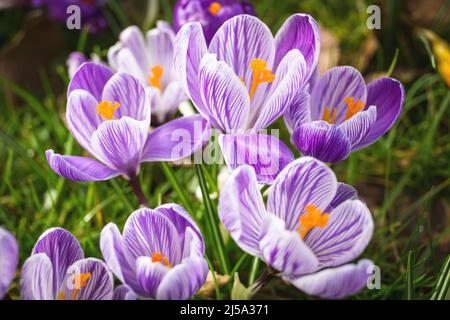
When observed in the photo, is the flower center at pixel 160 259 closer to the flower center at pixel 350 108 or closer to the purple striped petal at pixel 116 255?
the purple striped petal at pixel 116 255

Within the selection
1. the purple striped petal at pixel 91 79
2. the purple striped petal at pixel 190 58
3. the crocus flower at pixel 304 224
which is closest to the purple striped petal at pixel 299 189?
the crocus flower at pixel 304 224

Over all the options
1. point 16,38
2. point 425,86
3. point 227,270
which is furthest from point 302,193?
point 16,38

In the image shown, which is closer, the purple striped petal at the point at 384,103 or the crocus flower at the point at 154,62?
the purple striped petal at the point at 384,103

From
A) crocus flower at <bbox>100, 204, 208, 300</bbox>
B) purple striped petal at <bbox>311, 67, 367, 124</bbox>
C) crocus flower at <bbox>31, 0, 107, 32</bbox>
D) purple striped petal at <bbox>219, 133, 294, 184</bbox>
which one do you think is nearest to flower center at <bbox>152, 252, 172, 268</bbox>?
crocus flower at <bbox>100, 204, 208, 300</bbox>

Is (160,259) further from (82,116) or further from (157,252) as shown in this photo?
(82,116)

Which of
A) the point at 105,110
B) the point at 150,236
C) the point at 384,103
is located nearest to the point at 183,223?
the point at 150,236

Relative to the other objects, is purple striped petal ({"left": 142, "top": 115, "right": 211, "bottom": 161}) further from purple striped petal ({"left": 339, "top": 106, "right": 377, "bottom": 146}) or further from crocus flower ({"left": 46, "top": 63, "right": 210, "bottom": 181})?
Result: purple striped petal ({"left": 339, "top": 106, "right": 377, "bottom": 146})

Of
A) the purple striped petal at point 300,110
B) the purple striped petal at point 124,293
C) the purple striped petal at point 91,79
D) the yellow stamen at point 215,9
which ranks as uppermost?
the yellow stamen at point 215,9
